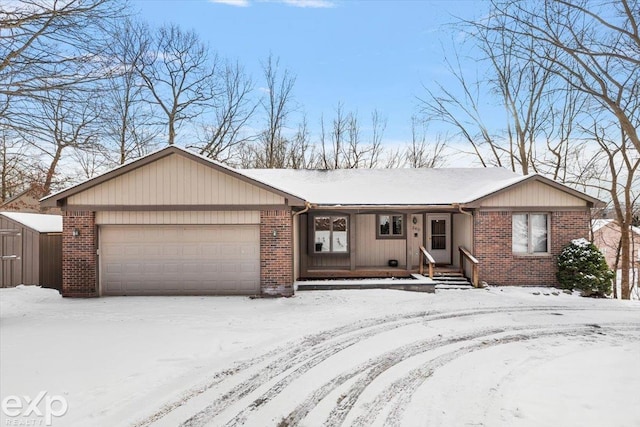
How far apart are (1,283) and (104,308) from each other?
5.85m

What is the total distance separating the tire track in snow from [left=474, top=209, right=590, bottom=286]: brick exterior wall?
13.6 ft

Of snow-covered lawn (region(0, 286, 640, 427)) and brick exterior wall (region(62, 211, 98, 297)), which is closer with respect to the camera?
snow-covered lawn (region(0, 286, 640, 427))

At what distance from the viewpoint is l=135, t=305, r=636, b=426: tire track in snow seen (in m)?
4.55

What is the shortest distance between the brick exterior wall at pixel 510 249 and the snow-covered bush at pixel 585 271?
43 centimetres

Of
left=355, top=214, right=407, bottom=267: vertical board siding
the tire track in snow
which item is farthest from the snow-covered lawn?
left=355, top=214, right=407, bottom=267: vertical board siding

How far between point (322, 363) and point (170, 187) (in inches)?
294

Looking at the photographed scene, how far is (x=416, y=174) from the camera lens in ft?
54.9

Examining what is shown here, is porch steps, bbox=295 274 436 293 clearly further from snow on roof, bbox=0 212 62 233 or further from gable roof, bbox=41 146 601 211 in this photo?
snow on roof, bbox=0 212 62 233

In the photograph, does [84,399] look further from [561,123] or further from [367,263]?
[561,123]

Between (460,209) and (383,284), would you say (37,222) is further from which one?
(460,209)

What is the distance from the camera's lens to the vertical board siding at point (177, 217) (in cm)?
1102

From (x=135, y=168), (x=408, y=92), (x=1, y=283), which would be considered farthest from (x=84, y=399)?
(x=408, y=92)

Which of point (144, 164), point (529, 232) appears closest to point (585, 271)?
point (529, 232)

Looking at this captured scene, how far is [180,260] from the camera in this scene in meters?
11.2
